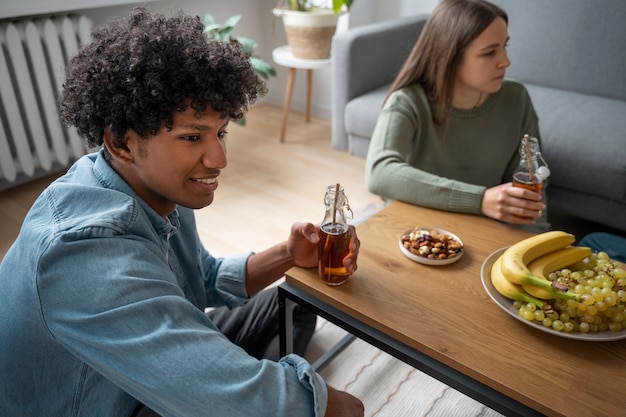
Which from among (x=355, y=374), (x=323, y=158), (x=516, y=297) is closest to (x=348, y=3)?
(x=323, y=158)

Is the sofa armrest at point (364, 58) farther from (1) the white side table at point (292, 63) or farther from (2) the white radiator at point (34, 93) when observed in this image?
(2) the white radiator at point (34, 93)

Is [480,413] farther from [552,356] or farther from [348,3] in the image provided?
[348,3]

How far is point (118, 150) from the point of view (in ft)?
2.94

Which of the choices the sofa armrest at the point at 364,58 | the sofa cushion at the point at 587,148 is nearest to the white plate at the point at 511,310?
the sofa cushion at the point at 587,148

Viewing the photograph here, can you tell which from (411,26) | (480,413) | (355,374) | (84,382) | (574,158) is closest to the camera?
(84,382)

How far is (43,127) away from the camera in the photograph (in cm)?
271

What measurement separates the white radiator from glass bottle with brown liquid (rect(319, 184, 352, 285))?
6.27 ft

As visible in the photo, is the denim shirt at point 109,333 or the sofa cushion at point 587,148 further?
the sofa cushion at point 587,148

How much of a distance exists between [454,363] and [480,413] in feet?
2.16

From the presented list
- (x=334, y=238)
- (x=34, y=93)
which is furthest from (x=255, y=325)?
(x=34, y=93)

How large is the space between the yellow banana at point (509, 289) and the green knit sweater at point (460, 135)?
19.8 inches

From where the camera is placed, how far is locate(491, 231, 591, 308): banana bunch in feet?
3.17

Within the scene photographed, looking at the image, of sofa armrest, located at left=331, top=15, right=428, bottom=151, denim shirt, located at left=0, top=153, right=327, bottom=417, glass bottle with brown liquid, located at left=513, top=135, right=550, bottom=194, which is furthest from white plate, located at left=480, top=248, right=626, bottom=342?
sofa armrest, located at left=331, top=15, right=428, bottom=151

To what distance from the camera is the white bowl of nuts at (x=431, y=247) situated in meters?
1.14
